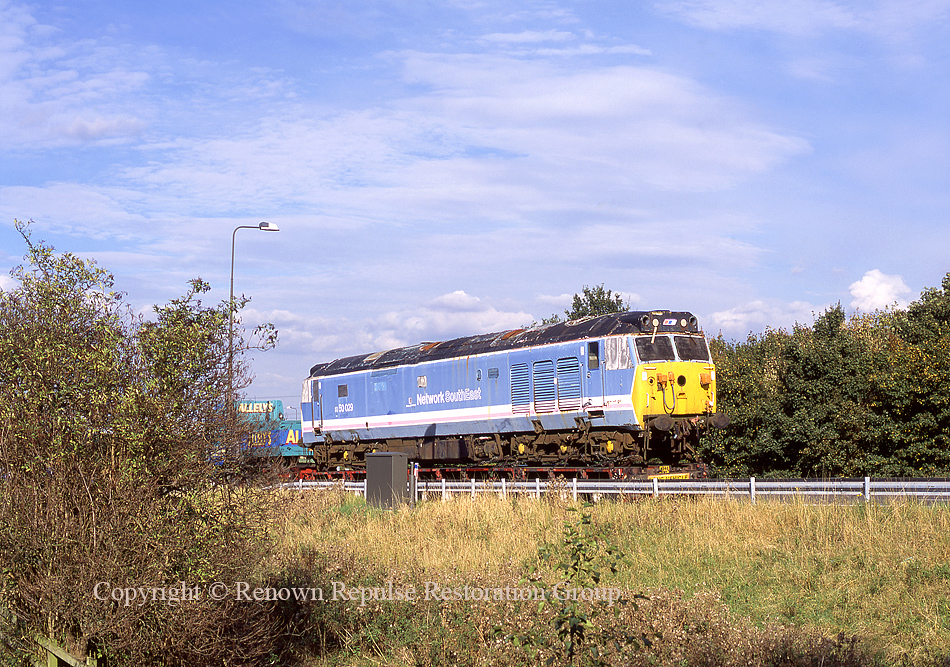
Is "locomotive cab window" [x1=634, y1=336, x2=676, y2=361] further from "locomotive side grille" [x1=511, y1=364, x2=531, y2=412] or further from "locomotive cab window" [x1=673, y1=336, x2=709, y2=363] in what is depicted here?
"locomotive side grille" [x1=511, y1=364, x2=531, y2=412]

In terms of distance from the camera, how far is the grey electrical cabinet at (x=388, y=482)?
66.0 feet

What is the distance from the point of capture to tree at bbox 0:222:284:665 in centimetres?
663

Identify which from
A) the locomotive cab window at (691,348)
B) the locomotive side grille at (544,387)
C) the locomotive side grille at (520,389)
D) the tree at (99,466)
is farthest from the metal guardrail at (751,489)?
the tree at (99,466)

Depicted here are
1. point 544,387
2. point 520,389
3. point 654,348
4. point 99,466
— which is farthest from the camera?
point 520,389

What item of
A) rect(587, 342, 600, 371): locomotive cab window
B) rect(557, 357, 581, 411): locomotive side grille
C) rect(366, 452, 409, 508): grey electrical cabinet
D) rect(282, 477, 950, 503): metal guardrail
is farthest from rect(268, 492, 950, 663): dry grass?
rect(587, 342, 600, 371): locomotive cab window

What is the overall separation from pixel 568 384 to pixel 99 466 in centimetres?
1680

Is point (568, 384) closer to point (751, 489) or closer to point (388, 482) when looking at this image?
point (388, 482)

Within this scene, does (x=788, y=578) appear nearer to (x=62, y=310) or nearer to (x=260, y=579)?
(x=260, y=579)

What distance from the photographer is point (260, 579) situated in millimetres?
9625

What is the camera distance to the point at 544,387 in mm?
23391

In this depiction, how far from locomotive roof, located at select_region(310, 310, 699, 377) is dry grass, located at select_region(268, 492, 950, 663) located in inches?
230

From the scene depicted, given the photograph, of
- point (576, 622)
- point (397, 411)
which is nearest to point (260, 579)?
point (576, 622)

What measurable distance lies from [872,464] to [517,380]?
16749mm

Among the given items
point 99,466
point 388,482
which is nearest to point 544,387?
point 388,482
